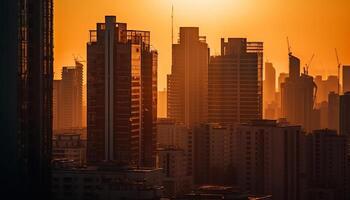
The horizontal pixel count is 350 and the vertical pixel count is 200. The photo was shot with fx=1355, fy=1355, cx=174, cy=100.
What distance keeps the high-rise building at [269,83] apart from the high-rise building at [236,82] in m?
0.34

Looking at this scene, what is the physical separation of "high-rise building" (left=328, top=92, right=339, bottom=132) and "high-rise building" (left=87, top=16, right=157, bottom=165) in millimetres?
4742

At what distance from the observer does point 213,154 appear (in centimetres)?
1973

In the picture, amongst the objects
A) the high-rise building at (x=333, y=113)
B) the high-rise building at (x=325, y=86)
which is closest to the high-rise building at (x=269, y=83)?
the high-rise building at (x=325, y=86)

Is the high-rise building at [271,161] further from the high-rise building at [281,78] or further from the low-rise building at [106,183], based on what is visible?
the high-rise building at [281,78]

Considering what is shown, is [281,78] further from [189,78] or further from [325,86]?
[189,78]

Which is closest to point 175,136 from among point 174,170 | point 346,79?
point 174,170

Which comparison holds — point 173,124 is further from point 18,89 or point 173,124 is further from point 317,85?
point 18,89

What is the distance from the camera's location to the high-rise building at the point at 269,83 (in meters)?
23.4

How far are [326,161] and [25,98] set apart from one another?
7576 mm

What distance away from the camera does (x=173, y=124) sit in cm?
2042

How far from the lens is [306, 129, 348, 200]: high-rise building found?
742 inches

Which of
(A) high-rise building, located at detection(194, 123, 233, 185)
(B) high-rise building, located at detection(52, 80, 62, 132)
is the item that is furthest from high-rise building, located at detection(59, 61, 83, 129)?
(A) high-rise building, located at detection(194, 123, 233, 185)

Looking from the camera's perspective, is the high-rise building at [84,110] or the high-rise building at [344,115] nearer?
the high-rise building at [84,110]

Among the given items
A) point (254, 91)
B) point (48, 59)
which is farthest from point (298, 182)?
point (48, 59)
